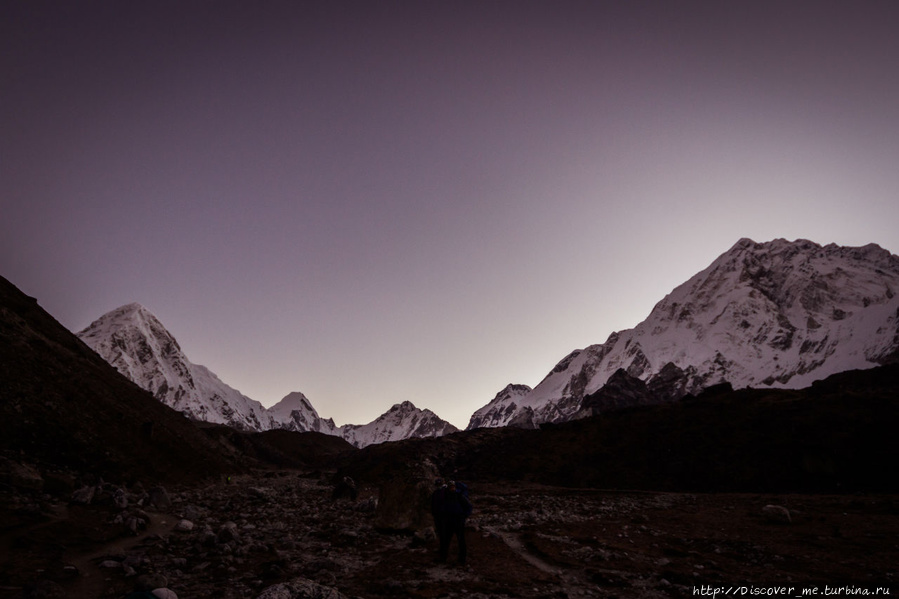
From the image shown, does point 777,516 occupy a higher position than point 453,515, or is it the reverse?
point 453,515

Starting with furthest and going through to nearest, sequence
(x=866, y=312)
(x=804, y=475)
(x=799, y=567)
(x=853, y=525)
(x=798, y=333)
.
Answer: (x=798, y=333)
(x=866, y=312)
(x=804, y=475)
(x=853, y=525)
(x=799, y=567)

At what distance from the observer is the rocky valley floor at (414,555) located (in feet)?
29.9

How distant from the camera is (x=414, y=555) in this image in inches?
504

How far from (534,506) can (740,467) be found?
2243 cm

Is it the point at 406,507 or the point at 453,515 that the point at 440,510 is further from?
the point at 406,507

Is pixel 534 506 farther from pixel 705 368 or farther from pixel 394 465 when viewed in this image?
pixel 705 368

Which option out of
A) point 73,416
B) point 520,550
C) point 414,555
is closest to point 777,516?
point 520,550

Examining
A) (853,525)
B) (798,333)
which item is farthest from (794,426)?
(798,333)

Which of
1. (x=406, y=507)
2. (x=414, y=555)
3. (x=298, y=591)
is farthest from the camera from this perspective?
(x=406, y=507)

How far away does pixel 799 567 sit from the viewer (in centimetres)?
1155

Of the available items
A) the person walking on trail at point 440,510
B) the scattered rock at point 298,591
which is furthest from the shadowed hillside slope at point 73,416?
the scattered rock at point 298,591

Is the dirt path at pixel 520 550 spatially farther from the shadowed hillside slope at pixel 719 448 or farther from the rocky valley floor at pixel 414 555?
the shadowed hillside slope at pixel 719 448

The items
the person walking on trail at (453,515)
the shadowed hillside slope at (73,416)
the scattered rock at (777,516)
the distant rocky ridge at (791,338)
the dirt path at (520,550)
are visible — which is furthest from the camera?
the distant rocky ridge at (791,338)

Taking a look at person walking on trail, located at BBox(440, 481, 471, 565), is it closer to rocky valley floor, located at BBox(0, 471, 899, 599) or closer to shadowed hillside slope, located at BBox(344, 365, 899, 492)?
rocky valley floor, located at BBox(0, 471, 899, 599)
